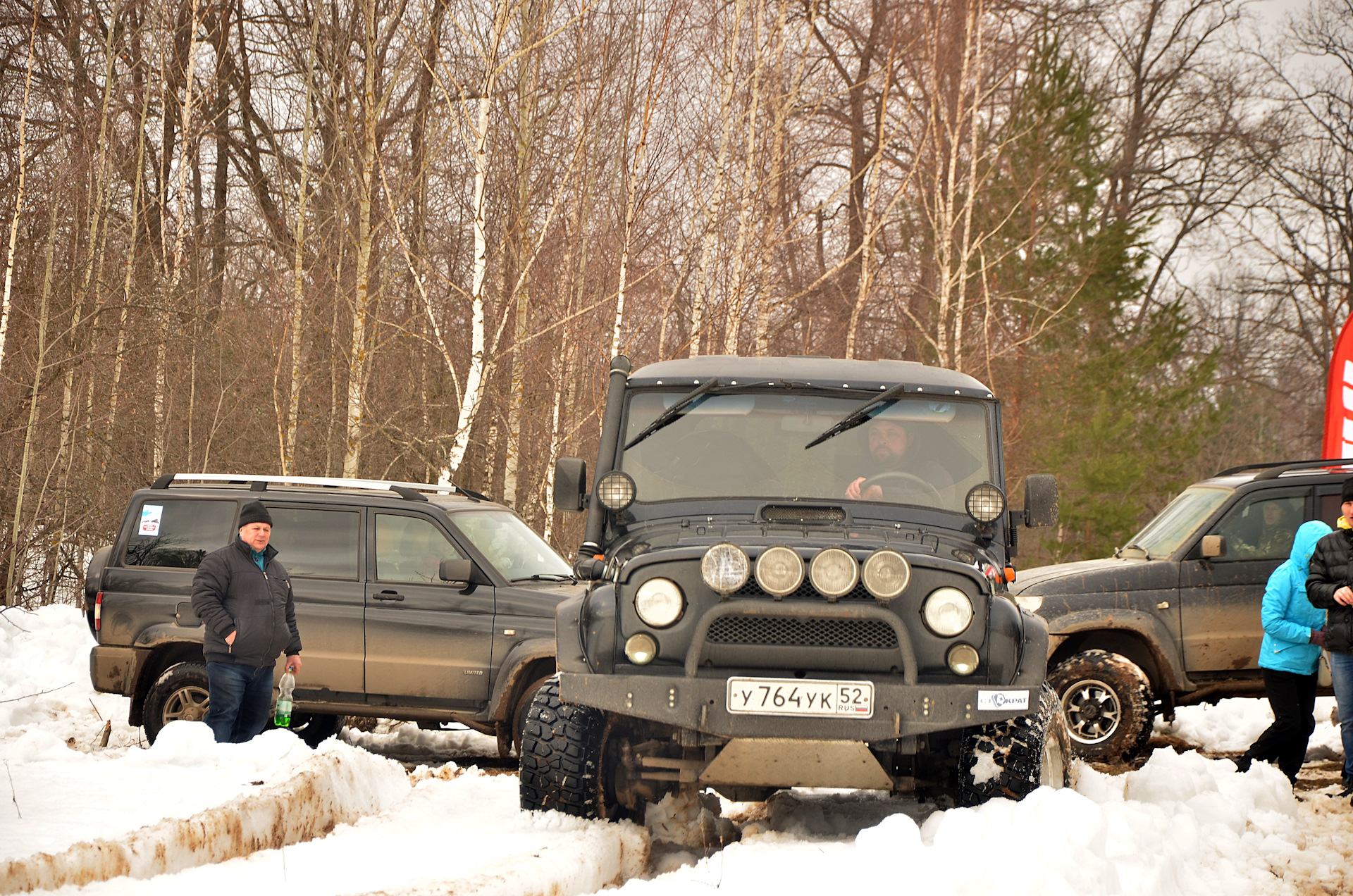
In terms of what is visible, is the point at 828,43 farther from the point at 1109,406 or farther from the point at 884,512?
the point at 884,512

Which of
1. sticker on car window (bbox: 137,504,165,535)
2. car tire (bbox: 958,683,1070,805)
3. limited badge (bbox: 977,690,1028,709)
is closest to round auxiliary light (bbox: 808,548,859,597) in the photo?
limited badge (bbox: 977,690,1028,709)

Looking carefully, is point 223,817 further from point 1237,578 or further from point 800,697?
point 1237,578

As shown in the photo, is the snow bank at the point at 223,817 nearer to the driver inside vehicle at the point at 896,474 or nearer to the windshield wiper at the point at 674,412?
the windshield wiper at the point at 674,412

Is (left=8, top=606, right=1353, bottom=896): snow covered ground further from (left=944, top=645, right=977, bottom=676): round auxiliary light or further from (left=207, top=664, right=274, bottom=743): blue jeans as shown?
(left=207, top=664, right=274, bottom=743): blue jeans

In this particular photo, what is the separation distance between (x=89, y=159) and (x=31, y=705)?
29.6 ft

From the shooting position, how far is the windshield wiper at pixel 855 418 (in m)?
6.02

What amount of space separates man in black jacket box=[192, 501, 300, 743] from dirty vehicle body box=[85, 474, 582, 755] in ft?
3.25

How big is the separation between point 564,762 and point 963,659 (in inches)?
70.8

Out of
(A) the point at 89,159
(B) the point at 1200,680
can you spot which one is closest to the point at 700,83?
(A) the point at 89,159

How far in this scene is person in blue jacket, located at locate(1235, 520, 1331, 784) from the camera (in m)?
7.16

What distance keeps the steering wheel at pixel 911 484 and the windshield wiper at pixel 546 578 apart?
10.1ft

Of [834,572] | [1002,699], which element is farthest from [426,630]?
[1002,699]

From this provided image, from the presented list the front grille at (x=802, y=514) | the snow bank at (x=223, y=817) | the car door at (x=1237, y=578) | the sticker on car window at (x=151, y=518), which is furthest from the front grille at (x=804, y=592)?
the sticker on car window at (x=151, y=518)

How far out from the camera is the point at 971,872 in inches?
164
